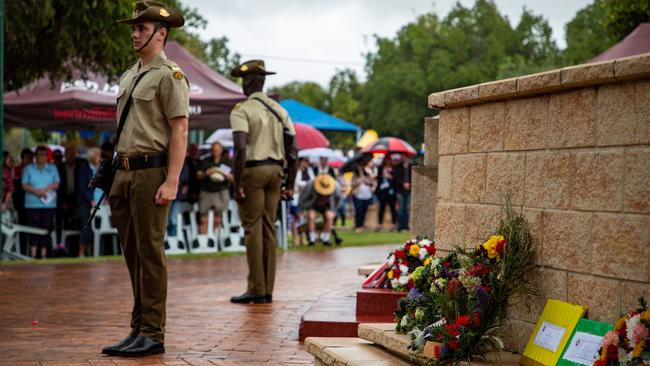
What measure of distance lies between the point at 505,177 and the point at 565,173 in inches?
22.9

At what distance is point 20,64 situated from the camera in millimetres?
16906

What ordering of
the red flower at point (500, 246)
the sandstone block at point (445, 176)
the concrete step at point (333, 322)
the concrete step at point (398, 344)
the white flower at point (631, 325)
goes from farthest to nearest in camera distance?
1. the concrete step at point (333, 322)
2. the sandstone block at point (445, 176)
3. the red flower at point (500, 246)
4. the concrete step at point (398, 344)
5. the white flower at point (631, 325)

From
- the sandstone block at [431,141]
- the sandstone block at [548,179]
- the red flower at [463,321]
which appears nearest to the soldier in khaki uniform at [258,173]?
the sandstone block at [431,141]

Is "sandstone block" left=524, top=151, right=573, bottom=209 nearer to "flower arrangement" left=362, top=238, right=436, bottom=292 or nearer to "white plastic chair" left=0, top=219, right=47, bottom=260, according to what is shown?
"flower arrangement" left=362, top=238, right=436, bottom=292

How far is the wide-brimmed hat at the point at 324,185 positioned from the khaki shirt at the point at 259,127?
11227 mm

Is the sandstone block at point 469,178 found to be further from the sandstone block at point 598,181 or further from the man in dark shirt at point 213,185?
the man in dark shirt at point 213,185

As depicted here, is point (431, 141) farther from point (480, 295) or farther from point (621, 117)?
point (621, 117)

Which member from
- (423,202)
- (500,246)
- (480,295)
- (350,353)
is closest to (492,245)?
(500,246)

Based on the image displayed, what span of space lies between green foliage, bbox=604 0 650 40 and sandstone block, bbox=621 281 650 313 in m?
13.5

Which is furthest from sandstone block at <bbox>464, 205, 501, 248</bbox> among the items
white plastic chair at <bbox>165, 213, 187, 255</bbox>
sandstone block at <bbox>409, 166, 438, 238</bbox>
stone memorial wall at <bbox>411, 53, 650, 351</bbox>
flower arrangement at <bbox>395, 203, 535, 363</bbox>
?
white plastic chair at <bbox>165, 213, 187, 255</bbox>

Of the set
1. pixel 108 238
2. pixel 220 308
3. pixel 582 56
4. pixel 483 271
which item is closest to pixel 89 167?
pixel 108 238

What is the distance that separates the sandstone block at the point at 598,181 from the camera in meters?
4.80

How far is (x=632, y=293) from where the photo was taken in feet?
15.4

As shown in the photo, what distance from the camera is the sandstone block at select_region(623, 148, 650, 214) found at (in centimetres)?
461
